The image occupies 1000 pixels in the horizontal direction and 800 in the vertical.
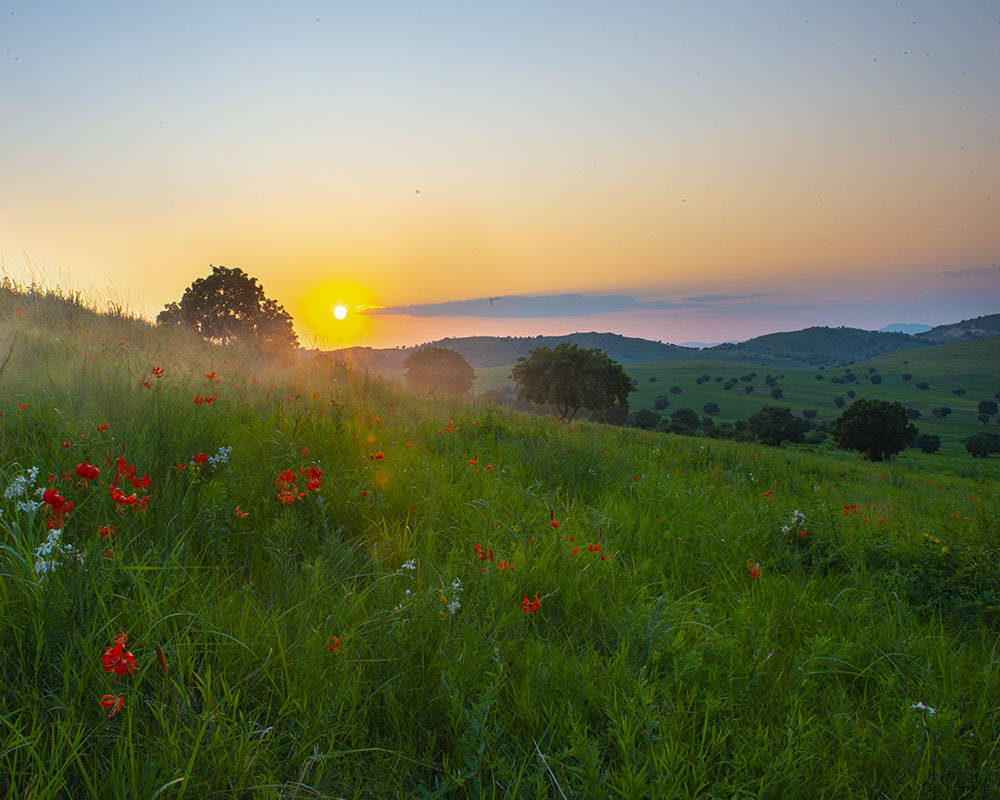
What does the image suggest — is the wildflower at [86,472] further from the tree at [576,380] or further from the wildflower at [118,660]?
the tree at [576,380]

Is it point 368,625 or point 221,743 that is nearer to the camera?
point 221,743

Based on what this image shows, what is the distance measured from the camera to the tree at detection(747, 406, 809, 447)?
62.9 metres

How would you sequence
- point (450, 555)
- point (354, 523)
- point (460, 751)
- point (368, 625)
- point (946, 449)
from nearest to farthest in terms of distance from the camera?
point (460, 751)
point (368, 625)
point (450, 555)
point (354, 523)
point (946, 449)

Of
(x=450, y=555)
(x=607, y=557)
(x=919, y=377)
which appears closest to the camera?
(x=450, y=555)

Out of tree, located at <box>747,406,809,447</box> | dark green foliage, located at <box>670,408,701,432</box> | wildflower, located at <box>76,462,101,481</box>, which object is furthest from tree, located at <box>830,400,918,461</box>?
wildflower, located at <box>76,462,101,481</box>

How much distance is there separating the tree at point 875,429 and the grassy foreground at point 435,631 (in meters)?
62.0

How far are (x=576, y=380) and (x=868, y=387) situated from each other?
129 meters

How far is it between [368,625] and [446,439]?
3723mm

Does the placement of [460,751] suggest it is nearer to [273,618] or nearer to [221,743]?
[221,743]

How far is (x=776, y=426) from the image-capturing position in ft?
212

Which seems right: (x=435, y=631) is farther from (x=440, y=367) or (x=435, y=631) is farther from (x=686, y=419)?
(x=686, y=419)

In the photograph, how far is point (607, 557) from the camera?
3.25 m

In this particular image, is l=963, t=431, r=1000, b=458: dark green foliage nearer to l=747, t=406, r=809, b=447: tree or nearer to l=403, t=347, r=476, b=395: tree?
l=747, t=406, r=809, b=447: tree

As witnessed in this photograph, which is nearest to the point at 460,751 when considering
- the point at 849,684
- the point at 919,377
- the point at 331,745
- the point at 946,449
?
the point at 331,745
